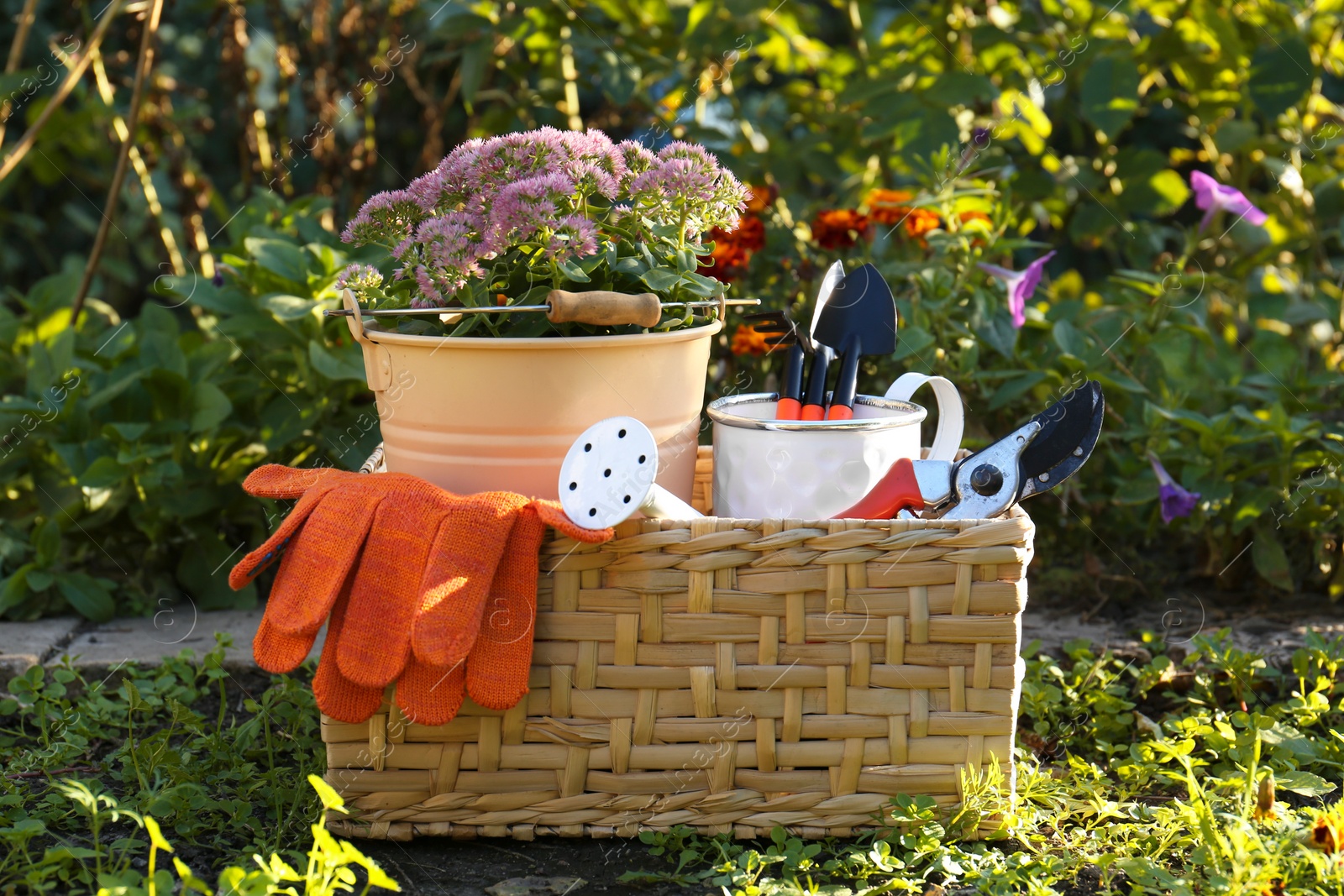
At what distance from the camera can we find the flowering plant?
1161 millimetres

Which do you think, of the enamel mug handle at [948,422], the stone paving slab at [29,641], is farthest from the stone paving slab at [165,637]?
the enamel mug handle at [948,422]

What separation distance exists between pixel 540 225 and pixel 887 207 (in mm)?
900

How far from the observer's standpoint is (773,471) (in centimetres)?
119

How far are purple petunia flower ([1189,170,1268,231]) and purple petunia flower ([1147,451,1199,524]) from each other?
46 centimetres

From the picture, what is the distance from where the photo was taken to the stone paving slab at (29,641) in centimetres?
155

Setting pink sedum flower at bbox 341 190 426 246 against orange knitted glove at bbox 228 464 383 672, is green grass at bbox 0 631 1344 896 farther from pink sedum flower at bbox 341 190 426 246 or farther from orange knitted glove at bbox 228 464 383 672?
pink sedum flower at bbox 341 190 426 246

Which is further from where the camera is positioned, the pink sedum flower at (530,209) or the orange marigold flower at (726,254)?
the orange marigold flower at (726,254)

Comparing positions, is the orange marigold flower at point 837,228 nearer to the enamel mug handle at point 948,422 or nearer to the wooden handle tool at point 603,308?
the enamel mug handle at point 948,422

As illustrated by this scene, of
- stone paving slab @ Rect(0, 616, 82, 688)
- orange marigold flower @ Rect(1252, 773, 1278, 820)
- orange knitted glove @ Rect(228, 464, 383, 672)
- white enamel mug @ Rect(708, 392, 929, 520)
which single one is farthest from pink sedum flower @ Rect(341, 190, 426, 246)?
orange marigold flower @ Rect(1252, 773, 1278, 820)

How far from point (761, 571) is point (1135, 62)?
1.58 metres

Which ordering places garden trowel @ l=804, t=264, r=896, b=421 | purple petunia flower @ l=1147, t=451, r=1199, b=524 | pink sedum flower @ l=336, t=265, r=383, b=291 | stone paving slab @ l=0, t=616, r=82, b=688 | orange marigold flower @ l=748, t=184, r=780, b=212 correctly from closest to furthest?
1. pink sedum flower @ l=336, t=265, r=383, b=291
2. garden trowel @ l=804, t=264, r=896, b=421
3. stone paving slab @ l=0, t=616, r=82, b=688
4. purple petunia flower @ l=1147, t=451, r=1199, b=524
5. orange marigold flower @ l=748, t=184, r=780, b=212

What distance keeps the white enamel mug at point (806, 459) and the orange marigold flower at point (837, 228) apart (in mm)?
691

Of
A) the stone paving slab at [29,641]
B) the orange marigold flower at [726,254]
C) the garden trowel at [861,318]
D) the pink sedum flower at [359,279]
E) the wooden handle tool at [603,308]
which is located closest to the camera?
the wooden handle tool at [603,308]

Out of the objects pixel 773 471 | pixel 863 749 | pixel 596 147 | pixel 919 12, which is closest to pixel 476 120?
pixel 919 12
